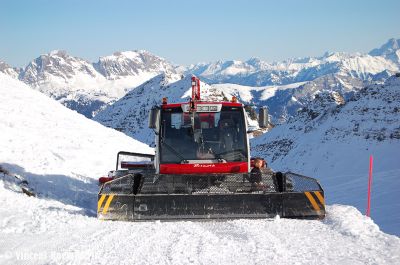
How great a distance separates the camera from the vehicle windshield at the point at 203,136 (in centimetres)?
995

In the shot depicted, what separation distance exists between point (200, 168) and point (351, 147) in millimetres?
37235

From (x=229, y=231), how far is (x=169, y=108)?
3803mm

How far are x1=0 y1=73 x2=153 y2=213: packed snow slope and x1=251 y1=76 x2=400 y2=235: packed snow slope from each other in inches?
449

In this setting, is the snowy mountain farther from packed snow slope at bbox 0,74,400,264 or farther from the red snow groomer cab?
the red snow groomer cab

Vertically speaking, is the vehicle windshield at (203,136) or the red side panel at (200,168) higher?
the vehicle windshield at (203,136)

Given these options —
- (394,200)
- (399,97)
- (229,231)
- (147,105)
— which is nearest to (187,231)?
(229,231)

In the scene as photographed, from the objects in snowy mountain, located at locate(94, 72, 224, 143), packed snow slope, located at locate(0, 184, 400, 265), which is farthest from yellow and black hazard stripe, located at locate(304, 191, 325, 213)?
snowy mountain, located at locate(94, 72, 224, 143)

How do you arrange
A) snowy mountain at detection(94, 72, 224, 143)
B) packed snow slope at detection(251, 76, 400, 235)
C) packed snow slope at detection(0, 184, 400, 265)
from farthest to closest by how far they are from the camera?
snowy mountain at detection(94, 72, 224, 143) < packed snow slope at detection(251, 76, 400, 235) < packed snow slope at detection(0, 184, 400, 265)

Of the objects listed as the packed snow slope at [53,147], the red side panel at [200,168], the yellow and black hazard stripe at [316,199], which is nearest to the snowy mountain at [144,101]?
the packed snow slope at [53,147]

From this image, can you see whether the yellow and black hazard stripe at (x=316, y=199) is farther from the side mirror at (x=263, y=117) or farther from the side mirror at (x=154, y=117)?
the side mirror at (x=154, y=117)

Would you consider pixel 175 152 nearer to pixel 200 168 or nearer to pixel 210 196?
pixel 200 168

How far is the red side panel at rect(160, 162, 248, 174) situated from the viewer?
977cm

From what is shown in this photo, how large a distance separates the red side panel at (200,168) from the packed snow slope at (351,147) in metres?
10.9

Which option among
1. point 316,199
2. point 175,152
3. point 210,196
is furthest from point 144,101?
point 316,199
